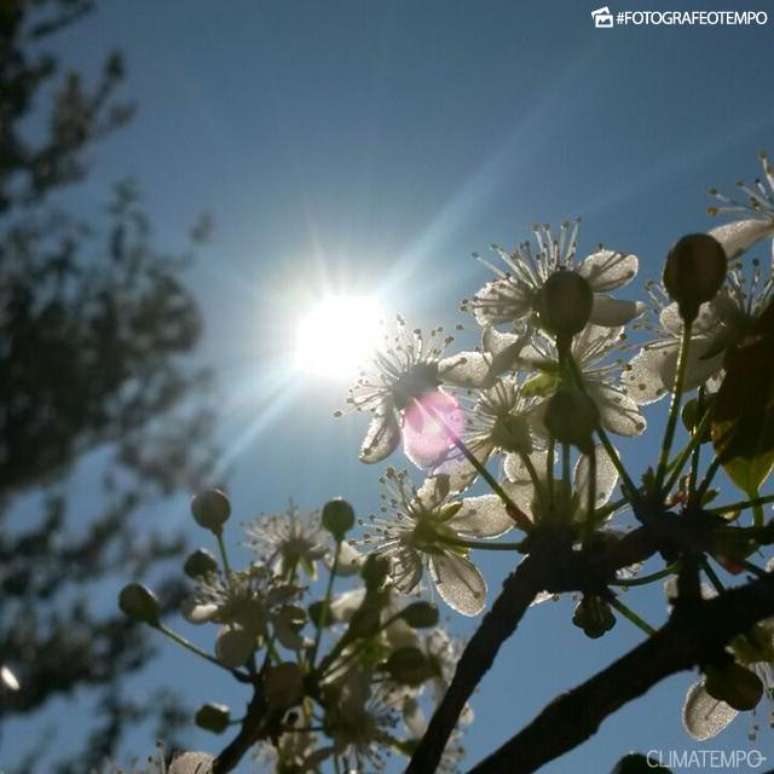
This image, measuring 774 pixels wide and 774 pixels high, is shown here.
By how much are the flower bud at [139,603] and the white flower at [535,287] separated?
0.62 m

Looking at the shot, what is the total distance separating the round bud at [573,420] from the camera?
1178 mm

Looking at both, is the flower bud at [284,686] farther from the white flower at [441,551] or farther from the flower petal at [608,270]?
the flower petal at [608,270]

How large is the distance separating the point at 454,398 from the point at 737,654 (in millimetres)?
569

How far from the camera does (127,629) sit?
36.4ft

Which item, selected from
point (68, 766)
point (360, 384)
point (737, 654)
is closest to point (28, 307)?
point (68, 766)

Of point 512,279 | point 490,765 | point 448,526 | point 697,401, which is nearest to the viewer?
point 490,765

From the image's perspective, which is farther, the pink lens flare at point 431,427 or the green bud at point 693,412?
the pink lens flare at point 431,427

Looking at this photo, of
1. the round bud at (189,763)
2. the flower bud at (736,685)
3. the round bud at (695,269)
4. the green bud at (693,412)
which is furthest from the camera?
the round bud at (189,763)

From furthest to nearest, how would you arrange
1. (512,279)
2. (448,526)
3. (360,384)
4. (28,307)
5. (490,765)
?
(28,307), (360,384), (512,279), (448,526), (490,765)

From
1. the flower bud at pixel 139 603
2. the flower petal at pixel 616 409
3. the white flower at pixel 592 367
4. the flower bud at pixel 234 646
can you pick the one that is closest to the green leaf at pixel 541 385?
the white flower at pixel 592 367

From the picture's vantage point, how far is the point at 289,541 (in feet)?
5.68

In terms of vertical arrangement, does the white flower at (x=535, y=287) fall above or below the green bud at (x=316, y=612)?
above

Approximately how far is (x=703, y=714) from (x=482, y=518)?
388 millimetres

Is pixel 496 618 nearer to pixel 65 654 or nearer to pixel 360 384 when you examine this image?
pixel 360 384
